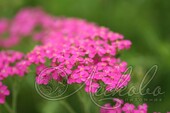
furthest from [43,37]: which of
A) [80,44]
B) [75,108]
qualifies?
[80,44]

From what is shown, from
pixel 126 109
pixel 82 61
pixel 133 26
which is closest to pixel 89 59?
pixel 82 61

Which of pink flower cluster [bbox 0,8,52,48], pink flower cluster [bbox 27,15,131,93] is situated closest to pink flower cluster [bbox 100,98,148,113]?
pink flower cluster [bbox 27,15,131,93]

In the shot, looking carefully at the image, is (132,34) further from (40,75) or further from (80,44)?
(40,75)

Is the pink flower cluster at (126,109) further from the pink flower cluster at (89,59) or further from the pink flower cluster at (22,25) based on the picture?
the pink flower cluster at (22,25)

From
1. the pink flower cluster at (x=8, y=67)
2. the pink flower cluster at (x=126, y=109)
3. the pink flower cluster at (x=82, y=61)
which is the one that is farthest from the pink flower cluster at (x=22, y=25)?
the pink flower cluster at (x=126, y=109)

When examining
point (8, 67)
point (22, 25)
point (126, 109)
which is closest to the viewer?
point (126, 109)

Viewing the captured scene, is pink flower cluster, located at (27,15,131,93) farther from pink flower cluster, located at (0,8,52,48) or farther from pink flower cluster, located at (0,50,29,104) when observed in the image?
pink flower cluster, located at (0,8,52,48)

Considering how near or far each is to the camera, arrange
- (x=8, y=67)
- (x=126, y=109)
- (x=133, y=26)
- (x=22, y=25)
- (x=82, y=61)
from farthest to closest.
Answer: (x=133, y=26) < (x=22, y=25) < (x=8, y=67) < (x=82, y=61) < (x=126, y=109)

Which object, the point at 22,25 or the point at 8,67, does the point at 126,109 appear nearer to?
the point at 8,67

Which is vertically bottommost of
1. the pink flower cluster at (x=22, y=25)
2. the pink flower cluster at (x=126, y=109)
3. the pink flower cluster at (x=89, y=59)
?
the pink flower cluster at (x=126, y=109)
